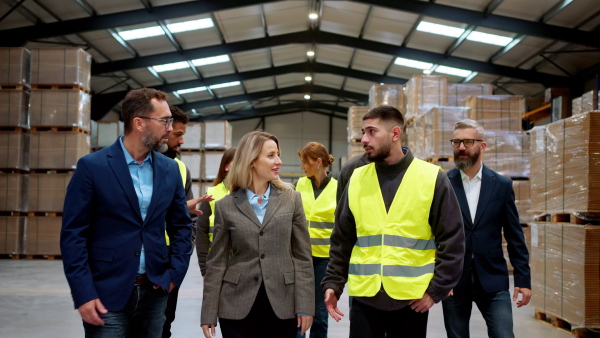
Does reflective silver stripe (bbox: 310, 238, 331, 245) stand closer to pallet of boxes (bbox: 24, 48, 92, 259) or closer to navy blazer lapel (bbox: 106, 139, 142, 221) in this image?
navy blazer lapel (bbox: 106, 139, 142, 221)

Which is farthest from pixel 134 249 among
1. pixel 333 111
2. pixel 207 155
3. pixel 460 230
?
pixel 333 111

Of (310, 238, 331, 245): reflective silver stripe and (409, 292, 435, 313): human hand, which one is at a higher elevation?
(310, 238, 331, 245): reflective silver stripe

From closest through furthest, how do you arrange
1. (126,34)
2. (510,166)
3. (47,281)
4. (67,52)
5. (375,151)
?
(375,151) → (47,281) → (510,166) → (67,52) → (126,34)

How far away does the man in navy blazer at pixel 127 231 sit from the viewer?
102 inches

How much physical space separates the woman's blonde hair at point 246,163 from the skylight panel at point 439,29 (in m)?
14.3

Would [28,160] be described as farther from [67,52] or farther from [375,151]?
[375,151]

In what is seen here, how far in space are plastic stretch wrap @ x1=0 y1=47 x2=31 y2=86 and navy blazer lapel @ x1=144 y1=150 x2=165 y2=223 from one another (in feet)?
37.9

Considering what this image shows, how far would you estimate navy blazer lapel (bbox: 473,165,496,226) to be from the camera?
149 inches

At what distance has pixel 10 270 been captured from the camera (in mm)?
11375

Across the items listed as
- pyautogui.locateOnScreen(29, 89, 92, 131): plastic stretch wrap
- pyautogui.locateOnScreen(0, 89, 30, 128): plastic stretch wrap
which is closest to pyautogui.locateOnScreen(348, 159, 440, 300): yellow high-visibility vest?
pyautogui.locateOnScreen(29, 89, 92, 131): plastic stretch wrap

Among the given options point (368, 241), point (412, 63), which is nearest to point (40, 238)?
point (368, 241)

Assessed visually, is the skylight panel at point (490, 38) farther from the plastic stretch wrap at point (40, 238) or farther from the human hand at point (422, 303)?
the human hand at point (422, 303)

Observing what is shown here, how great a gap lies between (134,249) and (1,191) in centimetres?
1223

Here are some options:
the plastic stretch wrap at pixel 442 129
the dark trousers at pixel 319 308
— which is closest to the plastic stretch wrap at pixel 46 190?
the plastic stretch wrap at pixel 442 129
